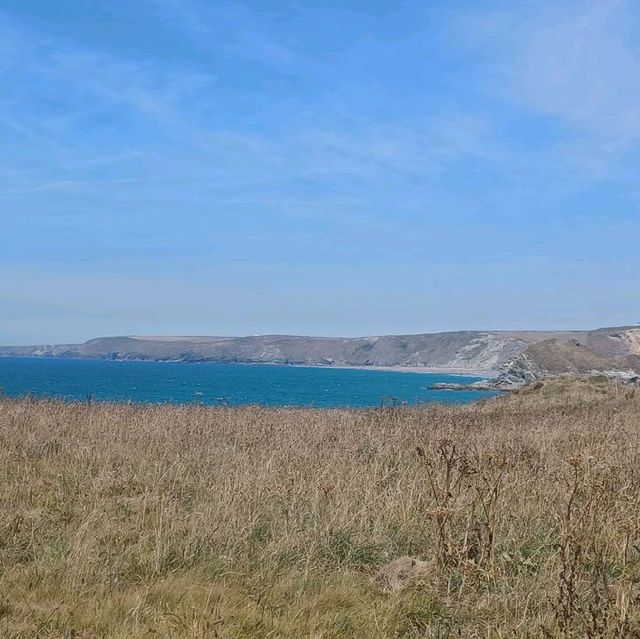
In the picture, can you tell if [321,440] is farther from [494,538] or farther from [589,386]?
[589,386]

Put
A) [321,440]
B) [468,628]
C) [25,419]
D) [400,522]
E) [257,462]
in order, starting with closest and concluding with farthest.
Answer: [468,628] → [400,522] → [257,462] → [321,440] → [25,419]

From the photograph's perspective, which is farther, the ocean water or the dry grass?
the ocean water

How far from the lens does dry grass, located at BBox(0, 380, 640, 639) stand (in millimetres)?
4035

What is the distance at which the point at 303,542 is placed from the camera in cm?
548

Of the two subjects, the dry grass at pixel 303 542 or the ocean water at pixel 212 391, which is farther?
the ocean water at pixel 212 391

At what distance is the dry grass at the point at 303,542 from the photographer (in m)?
4.04

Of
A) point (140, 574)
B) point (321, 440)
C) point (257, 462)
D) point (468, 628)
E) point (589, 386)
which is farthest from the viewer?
point (589, 386)

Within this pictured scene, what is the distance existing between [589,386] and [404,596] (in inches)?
1255

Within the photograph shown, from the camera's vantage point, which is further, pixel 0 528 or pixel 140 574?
pixel 0 528

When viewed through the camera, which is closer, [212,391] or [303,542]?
[303,542]

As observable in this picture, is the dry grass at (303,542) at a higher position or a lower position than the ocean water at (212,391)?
higher

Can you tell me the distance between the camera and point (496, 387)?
9462cm

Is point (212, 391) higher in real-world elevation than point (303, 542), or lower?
lower

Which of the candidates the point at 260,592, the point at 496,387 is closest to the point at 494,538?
the point at 260,592
